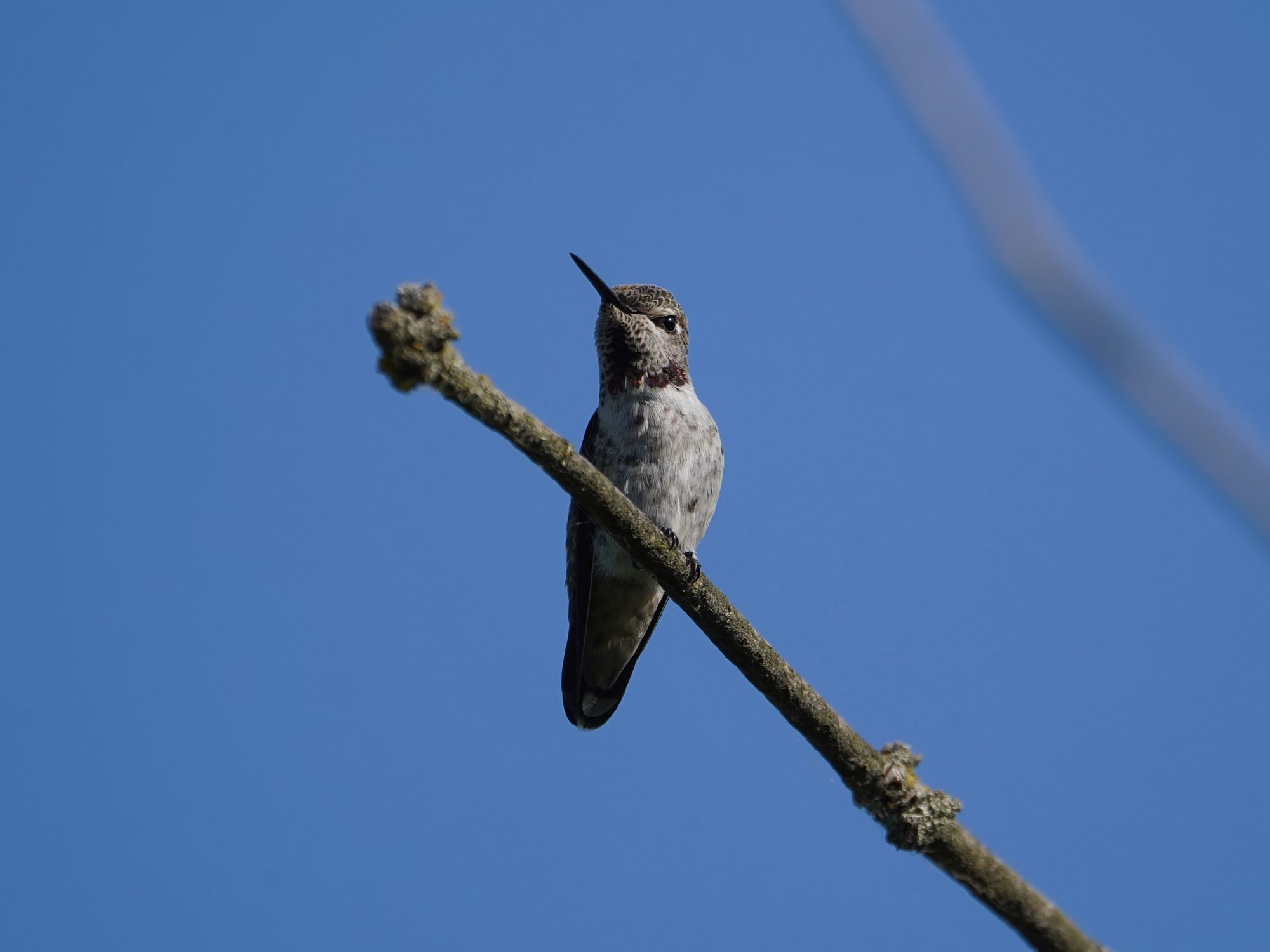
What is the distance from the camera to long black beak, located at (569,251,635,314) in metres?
6.57

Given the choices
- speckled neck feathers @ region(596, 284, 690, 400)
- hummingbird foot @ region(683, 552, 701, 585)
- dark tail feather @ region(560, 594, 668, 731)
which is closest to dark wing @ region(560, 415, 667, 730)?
dark tail feather @ region(560, 594, 668, 731)

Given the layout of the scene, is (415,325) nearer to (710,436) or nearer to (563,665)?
(710,436)

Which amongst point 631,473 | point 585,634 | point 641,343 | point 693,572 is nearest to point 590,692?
point 585,634

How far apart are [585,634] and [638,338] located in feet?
5.37

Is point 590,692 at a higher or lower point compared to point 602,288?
lower

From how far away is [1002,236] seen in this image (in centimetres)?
184

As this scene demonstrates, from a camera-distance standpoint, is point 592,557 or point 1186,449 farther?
point 592,557

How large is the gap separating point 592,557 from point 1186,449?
4.97 m

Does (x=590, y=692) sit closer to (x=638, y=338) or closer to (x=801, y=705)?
(x=638, y=338)

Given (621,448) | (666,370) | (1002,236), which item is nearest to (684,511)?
(621,448)

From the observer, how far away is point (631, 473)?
611cm

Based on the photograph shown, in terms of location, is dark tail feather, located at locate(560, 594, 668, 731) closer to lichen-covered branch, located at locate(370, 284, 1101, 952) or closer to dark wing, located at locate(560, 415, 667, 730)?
dark wing, located at locate(560, 415, 667, 730)

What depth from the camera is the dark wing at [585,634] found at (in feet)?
21.0

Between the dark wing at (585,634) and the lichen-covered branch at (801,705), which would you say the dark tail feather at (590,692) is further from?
the lichen-covered branch at (801,705)
